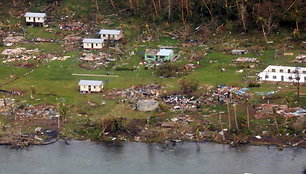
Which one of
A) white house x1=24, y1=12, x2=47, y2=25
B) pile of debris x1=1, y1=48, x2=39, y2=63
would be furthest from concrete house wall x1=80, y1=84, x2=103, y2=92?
white house x1=24, y1=12, x2=47, y2=25

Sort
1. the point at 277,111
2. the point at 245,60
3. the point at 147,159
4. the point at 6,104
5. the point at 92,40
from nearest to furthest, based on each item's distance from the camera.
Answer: the point at 147,159 < the point at 277,111 < the point at 6,104 < the point at 245,60 < the point at 92,40

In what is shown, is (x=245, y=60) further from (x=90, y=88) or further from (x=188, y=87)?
(x=90, y=88)

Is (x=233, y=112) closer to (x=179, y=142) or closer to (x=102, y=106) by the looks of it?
A: (x=179, y=142)

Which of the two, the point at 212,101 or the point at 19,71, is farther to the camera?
the point at 19,71

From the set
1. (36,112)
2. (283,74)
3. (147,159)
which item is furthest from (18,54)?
(147,159)

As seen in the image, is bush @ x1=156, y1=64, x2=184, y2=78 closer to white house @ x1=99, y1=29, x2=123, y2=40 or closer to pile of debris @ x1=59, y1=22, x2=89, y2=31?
white house @ x1=99, y1=29, x2=123, y2=40

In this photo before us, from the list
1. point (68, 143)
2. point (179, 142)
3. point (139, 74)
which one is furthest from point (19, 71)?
point (179, 142)

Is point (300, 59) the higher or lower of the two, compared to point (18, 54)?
higher
